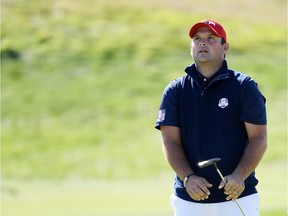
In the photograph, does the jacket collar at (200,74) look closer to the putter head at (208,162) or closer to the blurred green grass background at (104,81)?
the putter head at (208,162)

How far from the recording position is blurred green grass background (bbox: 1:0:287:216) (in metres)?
31.4

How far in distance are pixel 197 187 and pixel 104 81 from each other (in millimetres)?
37327

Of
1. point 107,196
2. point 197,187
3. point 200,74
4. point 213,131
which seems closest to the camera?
point 197,187

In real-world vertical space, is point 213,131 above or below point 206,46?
below

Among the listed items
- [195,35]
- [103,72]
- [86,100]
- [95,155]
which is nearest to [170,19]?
[103,72]

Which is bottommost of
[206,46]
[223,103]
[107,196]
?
[223,103]

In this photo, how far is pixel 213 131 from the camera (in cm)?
535

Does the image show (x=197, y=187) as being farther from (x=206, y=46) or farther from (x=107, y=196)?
(x=107, y=196)

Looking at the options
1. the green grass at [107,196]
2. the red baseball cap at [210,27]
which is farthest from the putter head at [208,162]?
the green grass at [107,196]

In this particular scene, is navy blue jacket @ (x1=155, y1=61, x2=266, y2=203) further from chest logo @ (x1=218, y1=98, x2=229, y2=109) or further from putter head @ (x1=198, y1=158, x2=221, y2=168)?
putter head @ (x1=198, y1=158, x2=221, y2=168)

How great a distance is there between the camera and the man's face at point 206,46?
541 centimetres

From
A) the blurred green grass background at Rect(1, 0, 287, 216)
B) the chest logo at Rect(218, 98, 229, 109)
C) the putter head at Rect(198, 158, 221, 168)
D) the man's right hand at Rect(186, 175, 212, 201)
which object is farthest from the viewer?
the blurred green grass background at Rect(1, 0, 287, 216)

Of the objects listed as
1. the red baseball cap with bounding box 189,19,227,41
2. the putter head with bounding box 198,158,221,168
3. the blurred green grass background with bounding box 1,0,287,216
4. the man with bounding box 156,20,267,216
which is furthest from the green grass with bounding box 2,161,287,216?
the putter head with bounding box 198,158,221,168

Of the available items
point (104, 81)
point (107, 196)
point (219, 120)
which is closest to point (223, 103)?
point (219, 120)
